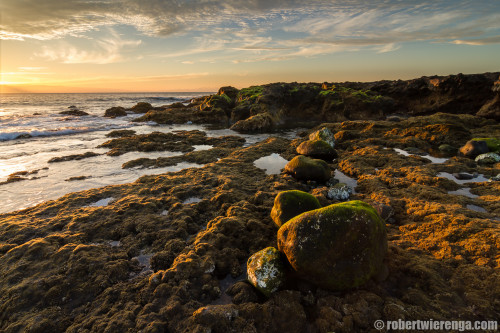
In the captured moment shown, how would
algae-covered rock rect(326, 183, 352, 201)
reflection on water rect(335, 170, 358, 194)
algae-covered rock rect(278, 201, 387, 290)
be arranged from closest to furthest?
algae-covered rock rect(278, 201, 387, 290) → algae-covered rock rect(326, 183, 352, 201) → reflection on water rect(335, 170, 358, 194)

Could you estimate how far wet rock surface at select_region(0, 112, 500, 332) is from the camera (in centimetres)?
357

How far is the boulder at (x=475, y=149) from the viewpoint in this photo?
11070mm

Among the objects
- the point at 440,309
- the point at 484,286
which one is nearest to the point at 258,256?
the point at 440,309

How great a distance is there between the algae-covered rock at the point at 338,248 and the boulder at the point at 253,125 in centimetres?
2037

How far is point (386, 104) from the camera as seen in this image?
31.0 metres

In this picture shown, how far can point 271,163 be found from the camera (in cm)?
1214

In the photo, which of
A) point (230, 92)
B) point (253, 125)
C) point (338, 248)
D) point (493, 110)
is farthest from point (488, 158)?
point (230, 92)

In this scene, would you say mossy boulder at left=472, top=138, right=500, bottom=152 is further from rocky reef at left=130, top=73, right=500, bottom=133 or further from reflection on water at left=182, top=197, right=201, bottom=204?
rocky reef at left=130, top=73, right=500, bottom=133

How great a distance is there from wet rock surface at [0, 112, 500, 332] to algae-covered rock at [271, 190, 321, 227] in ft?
1.39

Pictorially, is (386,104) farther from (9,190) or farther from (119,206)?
(9,190)

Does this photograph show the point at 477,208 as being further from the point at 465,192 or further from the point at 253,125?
the point at 253,125

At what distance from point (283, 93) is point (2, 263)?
32985 millimetres

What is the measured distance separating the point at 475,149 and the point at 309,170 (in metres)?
8.70

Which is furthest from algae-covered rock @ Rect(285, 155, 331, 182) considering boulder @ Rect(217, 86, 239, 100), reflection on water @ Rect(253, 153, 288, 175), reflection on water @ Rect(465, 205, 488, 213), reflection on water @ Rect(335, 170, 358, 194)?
boulder @ Rect(217, 86, 239, 100)
